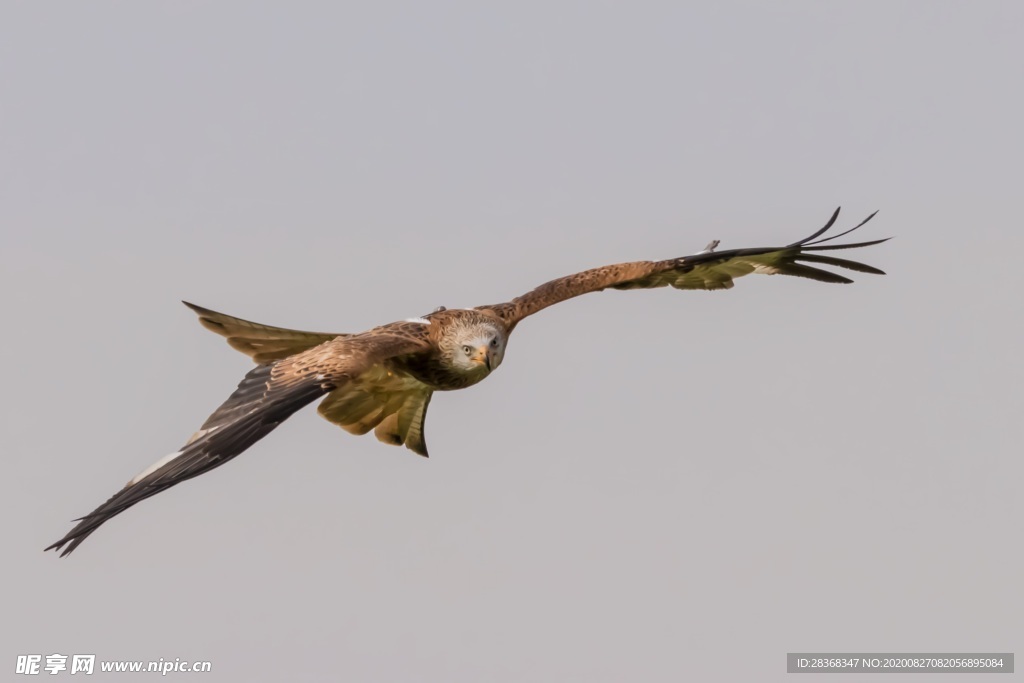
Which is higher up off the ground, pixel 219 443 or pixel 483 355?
pixel 483 355

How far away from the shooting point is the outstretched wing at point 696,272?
13.9 meters

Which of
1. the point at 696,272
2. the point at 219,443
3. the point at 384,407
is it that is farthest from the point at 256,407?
the point at 696,272

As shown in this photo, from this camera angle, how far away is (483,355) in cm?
1254

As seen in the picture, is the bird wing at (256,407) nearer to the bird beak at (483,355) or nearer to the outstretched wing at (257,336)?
the bird beak at (483,355)

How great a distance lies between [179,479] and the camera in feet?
33.6

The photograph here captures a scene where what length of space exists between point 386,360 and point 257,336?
1.23 m

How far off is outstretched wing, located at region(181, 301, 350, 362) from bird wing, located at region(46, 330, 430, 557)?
1.00 metres

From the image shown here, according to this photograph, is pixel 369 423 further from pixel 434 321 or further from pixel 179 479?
pixel 179 479

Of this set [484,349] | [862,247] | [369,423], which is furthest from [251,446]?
[862,247]

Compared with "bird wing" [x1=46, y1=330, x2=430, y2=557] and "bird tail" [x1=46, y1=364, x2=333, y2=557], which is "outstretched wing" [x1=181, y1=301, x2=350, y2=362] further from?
"bird tail" [x1=46, y1=364, x2=333, y2=557]

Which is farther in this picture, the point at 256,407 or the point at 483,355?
the point at 483,355

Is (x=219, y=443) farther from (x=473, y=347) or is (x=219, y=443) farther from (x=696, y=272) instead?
(x=696, y=272)

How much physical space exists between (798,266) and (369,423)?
4.62 metres

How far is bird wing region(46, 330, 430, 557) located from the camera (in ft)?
33.5
